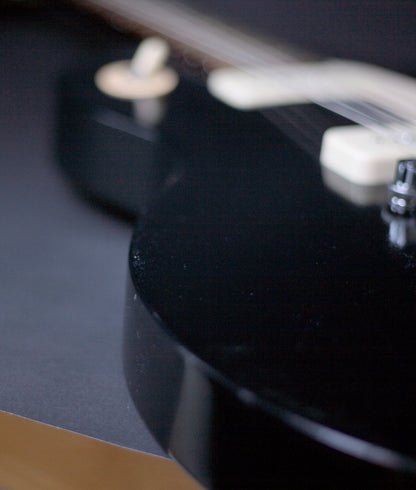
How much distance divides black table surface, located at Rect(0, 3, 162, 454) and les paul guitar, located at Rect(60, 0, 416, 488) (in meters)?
0.04

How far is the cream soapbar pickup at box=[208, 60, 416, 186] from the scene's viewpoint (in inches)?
25.8

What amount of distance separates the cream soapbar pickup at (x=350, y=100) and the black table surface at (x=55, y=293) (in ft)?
0.75

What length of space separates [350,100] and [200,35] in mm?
318

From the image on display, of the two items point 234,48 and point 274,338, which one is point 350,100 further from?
point 274,338

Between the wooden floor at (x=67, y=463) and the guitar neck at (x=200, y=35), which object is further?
the guitar neck at (x=200, y=35)

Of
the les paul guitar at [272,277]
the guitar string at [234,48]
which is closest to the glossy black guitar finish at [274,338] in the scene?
the les paul guitar at [272,277]

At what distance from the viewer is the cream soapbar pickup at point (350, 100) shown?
0.65 metres

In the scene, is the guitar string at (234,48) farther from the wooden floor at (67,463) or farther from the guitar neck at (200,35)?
the wooden floor at (67,463)

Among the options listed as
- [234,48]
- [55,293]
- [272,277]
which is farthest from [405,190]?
[234,48]

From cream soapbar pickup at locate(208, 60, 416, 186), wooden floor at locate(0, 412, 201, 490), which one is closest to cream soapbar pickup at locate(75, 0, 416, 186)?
cream soapbar pickup at locate(208, 60, 416, 186)

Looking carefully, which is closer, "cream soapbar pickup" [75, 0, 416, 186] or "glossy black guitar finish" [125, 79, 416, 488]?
"glossy black guitar finish" [125, 79, 416, 488]

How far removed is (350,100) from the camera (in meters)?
0.83

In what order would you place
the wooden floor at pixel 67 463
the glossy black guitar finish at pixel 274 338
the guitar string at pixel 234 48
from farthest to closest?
the guitar string at pixel 234 48
the wooden floor at pixel 67 463
the glossy black guitar finish at pixel 274 338

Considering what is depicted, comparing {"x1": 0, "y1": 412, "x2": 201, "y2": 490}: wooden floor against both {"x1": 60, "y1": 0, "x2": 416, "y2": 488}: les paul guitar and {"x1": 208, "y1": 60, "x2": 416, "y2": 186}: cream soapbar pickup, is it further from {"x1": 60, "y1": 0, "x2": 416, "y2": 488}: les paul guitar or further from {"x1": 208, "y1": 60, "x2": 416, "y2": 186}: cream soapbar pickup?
{"x1": 208, "y1": 60, "x2": 416, "y2": 186}: cream soapbar pickup
